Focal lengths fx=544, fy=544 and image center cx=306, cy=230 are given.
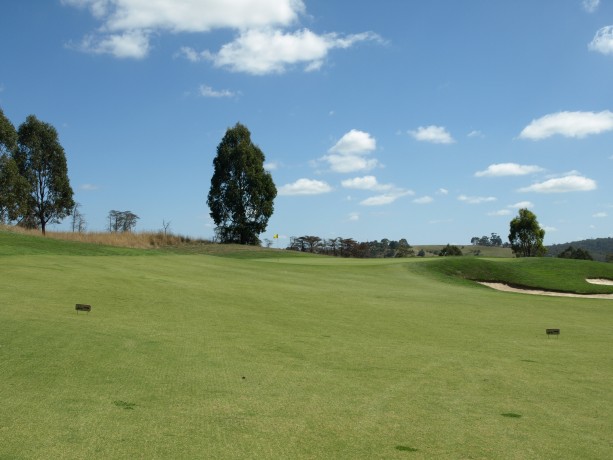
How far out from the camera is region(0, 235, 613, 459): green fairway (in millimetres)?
4922

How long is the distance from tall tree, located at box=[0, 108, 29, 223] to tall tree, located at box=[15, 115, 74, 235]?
3314mm

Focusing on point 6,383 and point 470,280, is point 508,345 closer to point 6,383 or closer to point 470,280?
point 6,383

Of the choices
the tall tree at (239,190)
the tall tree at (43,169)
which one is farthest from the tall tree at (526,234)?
the tall tree at (43,169)

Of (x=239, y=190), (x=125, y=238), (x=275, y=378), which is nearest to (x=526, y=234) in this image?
(x=239, y=190)

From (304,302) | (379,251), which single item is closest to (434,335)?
(304,302)

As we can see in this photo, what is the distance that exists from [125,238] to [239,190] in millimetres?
18831

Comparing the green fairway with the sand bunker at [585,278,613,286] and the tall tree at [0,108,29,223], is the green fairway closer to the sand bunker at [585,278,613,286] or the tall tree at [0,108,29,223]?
the sand bunker at [585,278,613,286]

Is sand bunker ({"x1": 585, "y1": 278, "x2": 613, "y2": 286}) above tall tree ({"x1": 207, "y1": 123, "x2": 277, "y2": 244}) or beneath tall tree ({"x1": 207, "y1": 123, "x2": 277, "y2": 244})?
beneath

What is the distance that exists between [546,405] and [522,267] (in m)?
32.1

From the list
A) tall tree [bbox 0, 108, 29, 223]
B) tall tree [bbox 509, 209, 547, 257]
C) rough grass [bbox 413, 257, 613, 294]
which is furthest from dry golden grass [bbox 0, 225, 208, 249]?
tall tree [bbox 509, 209, 547, 257]

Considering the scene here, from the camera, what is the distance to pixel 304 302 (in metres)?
16.0

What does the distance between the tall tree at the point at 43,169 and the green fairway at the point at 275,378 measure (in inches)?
1500

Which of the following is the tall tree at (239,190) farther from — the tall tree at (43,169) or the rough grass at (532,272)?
the rough grass at (532,272)

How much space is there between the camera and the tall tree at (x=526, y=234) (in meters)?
78.9
